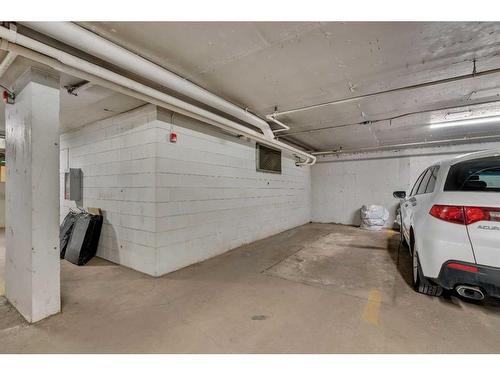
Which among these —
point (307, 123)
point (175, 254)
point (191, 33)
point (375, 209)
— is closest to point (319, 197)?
point (375, 209)

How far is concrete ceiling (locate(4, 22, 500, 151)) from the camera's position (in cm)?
181

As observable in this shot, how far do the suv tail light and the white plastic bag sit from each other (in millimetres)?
4929

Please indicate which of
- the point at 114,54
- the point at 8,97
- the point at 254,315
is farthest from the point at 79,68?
the point at 254,315

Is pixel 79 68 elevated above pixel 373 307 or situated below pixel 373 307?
above

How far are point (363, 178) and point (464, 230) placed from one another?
19.6 ft

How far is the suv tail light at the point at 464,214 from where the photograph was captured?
1.72m

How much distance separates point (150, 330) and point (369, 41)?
3.04 metres

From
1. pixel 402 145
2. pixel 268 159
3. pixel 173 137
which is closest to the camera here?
pixel 173 137

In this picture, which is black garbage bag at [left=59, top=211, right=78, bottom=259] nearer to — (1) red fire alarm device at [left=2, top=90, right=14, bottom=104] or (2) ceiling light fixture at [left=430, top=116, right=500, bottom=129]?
(1) red fire alarm device at [left=2, top=90, right=14, bottom=104]

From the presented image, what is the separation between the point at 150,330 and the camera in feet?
5.95

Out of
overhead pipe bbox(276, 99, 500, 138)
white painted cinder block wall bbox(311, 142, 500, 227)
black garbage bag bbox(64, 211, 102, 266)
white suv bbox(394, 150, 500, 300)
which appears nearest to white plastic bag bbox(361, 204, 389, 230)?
white painted cinder block wall bbox(311, 142, 500, 227)

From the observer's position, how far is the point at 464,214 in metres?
1.81

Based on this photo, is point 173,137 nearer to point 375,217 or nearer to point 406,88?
point 406,88

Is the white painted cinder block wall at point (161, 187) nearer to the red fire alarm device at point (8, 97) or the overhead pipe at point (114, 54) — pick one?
the overhead pipe at point (114, 54)
